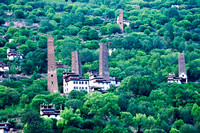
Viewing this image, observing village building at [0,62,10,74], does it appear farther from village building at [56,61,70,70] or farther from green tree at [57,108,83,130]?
green tree at [57,108,83,130]

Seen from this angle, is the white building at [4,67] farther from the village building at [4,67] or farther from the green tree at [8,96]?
A: the green tree at [8,96]

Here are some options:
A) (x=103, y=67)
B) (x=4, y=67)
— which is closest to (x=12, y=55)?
(x=4, y=67)

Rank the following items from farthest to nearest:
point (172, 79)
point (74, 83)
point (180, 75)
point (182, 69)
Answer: point (182, 69) → point (180, 75) → point (172, 79) → point (74, 83)

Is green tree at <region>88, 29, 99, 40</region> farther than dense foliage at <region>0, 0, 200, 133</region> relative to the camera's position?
Yes

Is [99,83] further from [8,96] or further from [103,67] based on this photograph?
[8,96]

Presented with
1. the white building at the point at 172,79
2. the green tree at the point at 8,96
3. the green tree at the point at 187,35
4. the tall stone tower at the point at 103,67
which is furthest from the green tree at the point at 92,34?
the green tree at the point at 8,96

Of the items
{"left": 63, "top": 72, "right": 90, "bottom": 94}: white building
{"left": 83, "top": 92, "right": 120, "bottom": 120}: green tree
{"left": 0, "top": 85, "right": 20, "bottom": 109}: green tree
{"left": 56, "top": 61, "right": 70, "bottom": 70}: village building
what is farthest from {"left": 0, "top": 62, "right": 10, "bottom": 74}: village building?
{"left": 83, "top": 92, "right": 120, "bottom": 120}: green tree

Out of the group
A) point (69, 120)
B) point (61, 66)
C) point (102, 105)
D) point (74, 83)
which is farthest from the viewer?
point (61, 66)

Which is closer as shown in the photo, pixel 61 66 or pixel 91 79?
pixel 91 79
